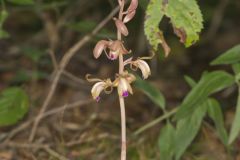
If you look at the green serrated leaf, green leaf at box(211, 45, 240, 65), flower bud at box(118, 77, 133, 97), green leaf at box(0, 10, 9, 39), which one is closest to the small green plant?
green leaf at box(211, 45, 240, 65)

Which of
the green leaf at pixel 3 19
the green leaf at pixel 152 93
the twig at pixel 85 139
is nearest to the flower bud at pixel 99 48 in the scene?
the green leaf at pixel 152 93

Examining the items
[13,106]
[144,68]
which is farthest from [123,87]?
[13,106]

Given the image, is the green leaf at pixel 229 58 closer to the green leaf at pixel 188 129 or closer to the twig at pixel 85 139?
the green leaf at pixel 188 129

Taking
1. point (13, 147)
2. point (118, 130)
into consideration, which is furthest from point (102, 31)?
point (13, 147)

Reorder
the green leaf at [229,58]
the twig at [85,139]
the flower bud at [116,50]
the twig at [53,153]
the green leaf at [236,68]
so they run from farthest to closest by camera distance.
A: the twig at [85,139]
the twig at [53,153]
the green leaf at [236,68]
the green leaf at [229,58]
the flower bud at [116,50]

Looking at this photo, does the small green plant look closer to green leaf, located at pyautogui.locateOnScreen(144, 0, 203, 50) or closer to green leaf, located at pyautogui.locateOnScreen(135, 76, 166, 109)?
green leaf, located at pyautogui.locateOnScreen(135, 76, 166, 109)

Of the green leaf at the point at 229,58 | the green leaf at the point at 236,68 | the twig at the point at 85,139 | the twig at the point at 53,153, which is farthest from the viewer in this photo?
the twig at the point at 85,139

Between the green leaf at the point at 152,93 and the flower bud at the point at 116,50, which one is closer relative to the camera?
the flower bud at the point at 116,50

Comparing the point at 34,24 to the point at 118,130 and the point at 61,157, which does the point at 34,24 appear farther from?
the point at 61,157
